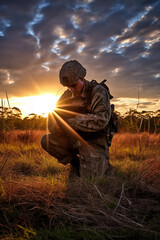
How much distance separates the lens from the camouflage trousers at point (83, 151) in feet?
7.95

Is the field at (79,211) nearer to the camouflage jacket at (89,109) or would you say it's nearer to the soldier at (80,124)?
the soldier at (80,124)

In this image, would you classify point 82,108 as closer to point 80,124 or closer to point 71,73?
point 80,124

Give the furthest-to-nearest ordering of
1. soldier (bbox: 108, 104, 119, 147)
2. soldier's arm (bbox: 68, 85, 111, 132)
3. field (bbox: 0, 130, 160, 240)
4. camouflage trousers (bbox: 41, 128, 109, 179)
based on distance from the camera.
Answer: soldier (bbox: 108, 104, 119, 147) → camouflage trousers (bbox: 41, 128, 109, 179) → soldier's arm (bbox: 68, 85, 111, 132) → field (bbox: 0, 130, 160, 240)

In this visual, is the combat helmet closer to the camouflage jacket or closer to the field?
the camouflage jacket

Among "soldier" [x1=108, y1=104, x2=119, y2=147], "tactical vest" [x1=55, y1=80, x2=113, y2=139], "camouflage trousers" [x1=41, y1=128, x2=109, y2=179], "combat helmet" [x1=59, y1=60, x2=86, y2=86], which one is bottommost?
"camouflage trousers" [x1=41, y1=128, x2=109, y2=179]

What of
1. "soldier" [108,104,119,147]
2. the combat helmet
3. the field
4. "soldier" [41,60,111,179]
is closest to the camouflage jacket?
"soldier" [41,60,111,179]

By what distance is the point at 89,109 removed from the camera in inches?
103

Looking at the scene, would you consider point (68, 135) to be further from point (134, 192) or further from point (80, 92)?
point (134, 192)

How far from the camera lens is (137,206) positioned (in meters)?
1.49

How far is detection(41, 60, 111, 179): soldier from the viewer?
2.31 m

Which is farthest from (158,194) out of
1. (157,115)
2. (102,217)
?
(157,115)

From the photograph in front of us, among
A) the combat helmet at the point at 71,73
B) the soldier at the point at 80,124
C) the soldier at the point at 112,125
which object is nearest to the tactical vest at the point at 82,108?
the soldier at the point at 80,124

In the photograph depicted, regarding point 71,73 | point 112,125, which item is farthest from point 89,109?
point 71,73

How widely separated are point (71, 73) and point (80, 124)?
2.11 feet
